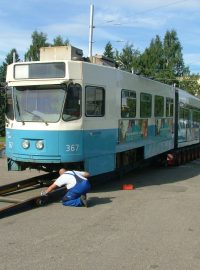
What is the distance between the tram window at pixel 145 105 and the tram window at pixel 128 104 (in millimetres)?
751

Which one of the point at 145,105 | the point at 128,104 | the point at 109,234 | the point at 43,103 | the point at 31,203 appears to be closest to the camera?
the point at 109,234

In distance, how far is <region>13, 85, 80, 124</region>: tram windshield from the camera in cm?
1171

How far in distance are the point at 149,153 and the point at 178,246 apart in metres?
9.60

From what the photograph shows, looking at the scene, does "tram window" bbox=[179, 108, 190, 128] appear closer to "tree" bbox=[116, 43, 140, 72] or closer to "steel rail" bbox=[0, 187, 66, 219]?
"steel rail" bbox=[0, 187, 66, 219]

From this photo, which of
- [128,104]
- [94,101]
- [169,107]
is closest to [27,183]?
[94,101]

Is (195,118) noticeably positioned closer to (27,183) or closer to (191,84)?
(27,183)

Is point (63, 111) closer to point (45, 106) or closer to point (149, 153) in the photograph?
point (45, 106)

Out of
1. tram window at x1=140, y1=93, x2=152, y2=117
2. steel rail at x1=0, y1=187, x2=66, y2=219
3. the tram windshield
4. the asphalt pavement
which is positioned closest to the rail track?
steel rail at x1=0, y1=187, x2=66, y2=219

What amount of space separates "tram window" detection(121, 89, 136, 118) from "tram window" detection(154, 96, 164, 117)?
8.68ft

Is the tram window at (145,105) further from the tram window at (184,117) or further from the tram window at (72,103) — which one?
the tram window at (184,117)

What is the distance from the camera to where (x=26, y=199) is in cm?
1016

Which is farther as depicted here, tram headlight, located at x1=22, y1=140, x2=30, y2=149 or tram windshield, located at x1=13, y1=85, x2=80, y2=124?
tram headlight, located at x1=22, y1=140, x2=30, y2=149

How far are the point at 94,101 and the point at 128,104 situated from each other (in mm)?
2290

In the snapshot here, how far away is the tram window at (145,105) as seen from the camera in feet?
51.6
